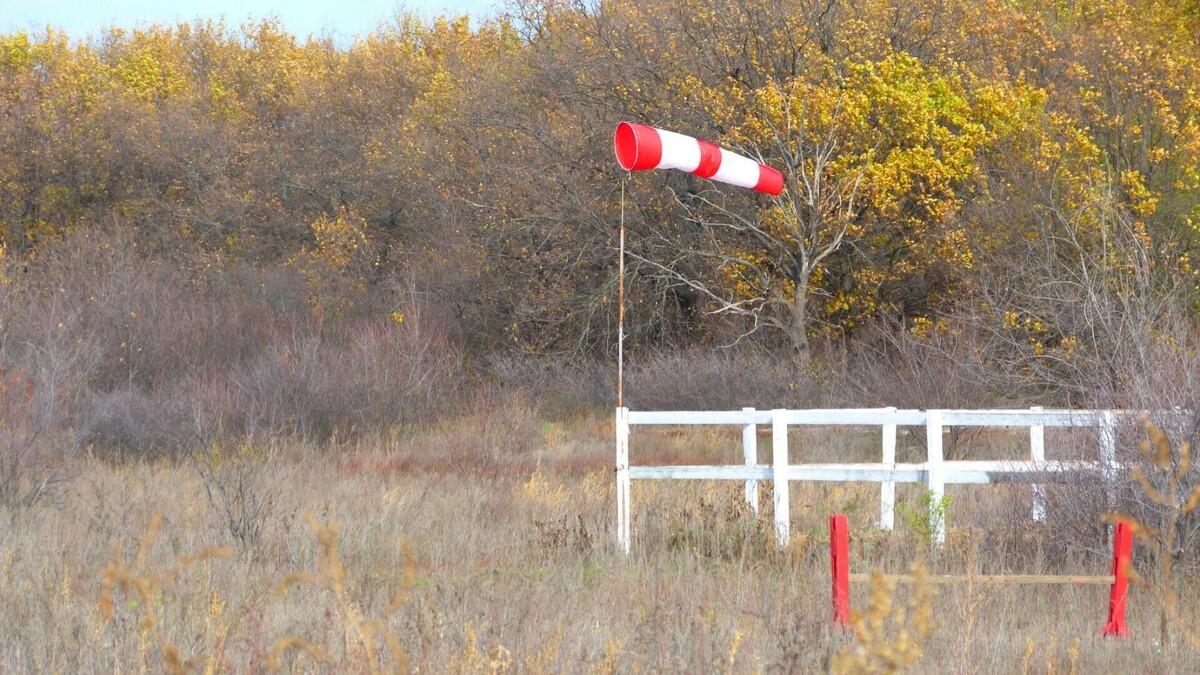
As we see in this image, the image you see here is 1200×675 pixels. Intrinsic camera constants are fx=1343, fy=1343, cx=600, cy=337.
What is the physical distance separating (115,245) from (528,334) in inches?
433

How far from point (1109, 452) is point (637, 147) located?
3794 mm

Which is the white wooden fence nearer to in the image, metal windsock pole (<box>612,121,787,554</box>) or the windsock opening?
metal windsock pole (<box>612,121,787,554</box>)

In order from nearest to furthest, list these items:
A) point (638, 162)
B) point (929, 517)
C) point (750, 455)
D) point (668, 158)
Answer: point (929, 517) < point (638, 162) < point (668, 158) < point (750, 455)

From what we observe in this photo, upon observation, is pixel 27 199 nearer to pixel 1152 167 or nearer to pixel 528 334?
pixel 528 334

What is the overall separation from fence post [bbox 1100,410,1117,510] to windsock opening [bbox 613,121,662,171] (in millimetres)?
3532

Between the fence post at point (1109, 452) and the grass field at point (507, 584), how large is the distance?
458 millimetres

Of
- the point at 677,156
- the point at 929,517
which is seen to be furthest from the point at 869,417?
the point at 677,156

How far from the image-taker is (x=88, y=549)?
30.6 feet

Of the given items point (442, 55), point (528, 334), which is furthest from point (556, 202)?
point (442, 55)

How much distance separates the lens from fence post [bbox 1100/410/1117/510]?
8.16m

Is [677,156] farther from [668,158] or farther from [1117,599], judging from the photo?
[1117,599]

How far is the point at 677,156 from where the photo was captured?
32.8ft

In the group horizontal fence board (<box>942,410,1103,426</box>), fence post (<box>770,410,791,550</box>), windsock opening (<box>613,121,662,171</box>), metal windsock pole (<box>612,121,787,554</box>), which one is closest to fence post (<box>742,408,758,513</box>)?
fence post (<box>770,410,791,550</box>)

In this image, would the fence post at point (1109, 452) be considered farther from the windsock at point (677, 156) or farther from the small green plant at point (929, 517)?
the windsock at point (677, 156)
